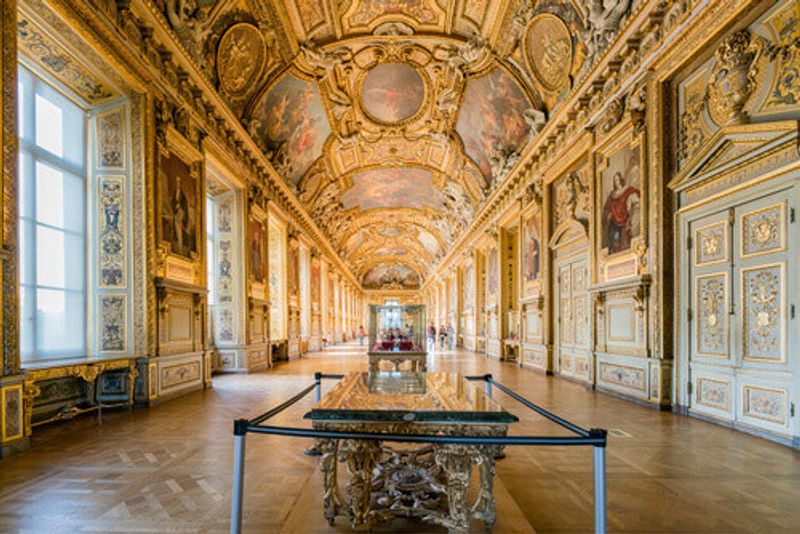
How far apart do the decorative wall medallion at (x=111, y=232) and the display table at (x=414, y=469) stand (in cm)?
580

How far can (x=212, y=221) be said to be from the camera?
12555 mm

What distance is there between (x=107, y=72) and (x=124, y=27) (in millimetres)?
750

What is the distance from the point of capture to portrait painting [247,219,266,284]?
13.1 metres

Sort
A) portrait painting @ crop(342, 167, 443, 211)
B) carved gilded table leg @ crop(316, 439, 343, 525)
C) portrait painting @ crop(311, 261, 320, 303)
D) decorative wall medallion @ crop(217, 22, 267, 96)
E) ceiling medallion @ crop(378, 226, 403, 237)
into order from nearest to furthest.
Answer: carved gilded table leg @ crop(316, 439, 343, 525), decorative wall medallion @ crop(217, 22, 267, 96), portrait painting @ crop(342, 167, 443, 211), portrait painting @ crop(311, 261, 320, 303), ceiling medallion @ crop(378, 226, 403, 237)

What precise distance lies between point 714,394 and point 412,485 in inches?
200

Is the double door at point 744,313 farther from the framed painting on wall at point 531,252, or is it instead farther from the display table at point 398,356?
the framed painting on wall at point 531,252

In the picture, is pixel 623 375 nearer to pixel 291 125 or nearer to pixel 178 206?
pixel 178 206

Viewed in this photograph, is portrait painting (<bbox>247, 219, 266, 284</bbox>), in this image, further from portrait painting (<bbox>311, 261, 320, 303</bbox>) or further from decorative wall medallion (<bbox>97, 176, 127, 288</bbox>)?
portrait painting (<bbox>311, 261, 320, 303</bbox>)

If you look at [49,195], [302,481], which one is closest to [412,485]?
[302,481]

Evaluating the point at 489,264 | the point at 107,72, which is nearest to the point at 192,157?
the point at 107,72

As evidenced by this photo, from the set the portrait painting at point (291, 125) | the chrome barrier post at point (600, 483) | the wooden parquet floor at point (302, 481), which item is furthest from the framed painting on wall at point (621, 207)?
the portrait painting at point (291, 125)

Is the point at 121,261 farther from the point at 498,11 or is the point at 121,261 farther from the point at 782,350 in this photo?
the point at 498,11

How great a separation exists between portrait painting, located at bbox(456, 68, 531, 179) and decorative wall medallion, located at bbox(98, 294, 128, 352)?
1130cm

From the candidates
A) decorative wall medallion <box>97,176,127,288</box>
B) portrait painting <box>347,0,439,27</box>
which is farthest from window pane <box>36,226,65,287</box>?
portrait painting <box>347,0,439,27</box>
